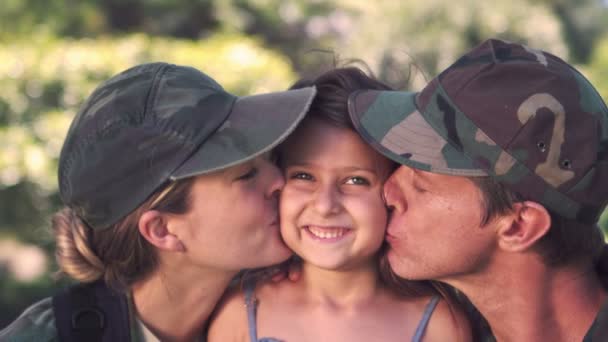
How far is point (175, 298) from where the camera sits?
2811 mm

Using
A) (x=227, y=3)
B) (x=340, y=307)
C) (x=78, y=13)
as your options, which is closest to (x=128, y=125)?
(x=340, y=307)

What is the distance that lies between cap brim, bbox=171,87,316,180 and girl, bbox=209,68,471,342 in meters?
0.14

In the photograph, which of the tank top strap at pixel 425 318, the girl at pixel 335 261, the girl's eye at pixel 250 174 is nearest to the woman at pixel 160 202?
the girl's eye at pixel 250 174

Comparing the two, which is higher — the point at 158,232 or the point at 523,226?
the point at 523,226

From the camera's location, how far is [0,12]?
9.75 m

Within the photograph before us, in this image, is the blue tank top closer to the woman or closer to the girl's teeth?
the woman

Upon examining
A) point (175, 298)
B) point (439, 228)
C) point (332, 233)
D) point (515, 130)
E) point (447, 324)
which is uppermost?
point (515, 130)

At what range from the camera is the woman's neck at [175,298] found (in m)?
2.78

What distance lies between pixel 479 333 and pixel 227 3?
31.4 feet

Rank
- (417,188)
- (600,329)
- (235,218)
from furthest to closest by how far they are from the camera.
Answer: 1. (235,218)
2. (417,188)
3. (600,329)

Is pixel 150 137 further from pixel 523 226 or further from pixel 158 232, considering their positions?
pixel 523 226

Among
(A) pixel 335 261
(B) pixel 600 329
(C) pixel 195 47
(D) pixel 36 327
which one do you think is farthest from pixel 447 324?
(C) pixel 195 47

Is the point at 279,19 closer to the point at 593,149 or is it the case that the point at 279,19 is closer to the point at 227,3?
the point at 227,3

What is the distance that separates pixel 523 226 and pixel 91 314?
52.3 inches
